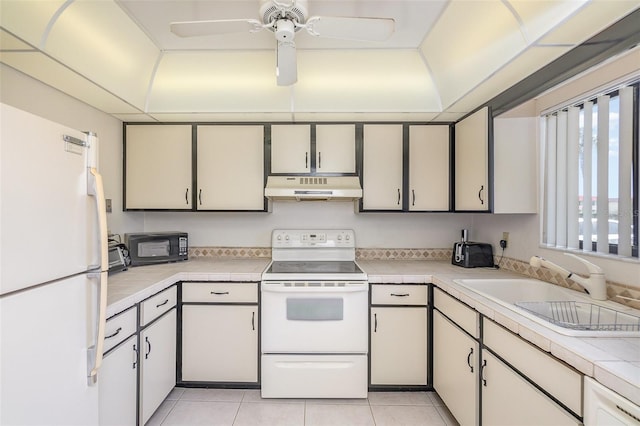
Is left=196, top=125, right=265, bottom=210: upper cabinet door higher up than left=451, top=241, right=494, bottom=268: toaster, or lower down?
higher up

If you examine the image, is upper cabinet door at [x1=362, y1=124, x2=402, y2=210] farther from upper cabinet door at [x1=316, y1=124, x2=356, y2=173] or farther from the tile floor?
the tile floor

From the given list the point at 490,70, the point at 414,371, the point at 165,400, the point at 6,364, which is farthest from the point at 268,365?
the point at 490,70

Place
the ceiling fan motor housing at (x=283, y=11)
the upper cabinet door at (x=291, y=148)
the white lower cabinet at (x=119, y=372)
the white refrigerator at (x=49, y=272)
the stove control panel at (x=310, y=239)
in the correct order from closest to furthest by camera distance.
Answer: the white refrigerator at (x=49, y=272), the ceiling fan motor housing at (x=283, y=11), the white lower cabinet at (x=119, y=372), the upper cabinet door at (x=291, y=148), the stove control panel at (x=310, y=239)

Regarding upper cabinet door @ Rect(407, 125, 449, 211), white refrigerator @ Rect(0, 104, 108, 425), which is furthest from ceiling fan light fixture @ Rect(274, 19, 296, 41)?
upper cabinet door @ Rect(407, 125, 449, 211)

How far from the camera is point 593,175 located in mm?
1648

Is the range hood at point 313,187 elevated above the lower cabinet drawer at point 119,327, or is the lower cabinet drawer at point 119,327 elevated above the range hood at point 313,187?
the range hood at point 313,187

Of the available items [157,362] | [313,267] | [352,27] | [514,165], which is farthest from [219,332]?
[514,165]

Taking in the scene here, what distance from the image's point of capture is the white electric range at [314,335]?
2.06m

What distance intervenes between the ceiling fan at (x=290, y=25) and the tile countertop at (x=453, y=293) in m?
1.44

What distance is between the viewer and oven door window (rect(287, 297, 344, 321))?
2.08 m

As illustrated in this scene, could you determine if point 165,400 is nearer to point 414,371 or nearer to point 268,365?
point 268,365

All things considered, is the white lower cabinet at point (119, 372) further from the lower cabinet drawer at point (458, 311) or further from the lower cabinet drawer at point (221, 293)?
the lower cabinet drawer at point (458, 311)

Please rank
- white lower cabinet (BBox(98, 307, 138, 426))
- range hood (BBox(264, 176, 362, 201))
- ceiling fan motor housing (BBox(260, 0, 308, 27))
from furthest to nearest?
range hood (BBox(264, 176, 362, 201)) → white lower cabinet (BBox(98, 307, 138, 426)) → ceiling fan motor housing (BBox(260, 0, 308, 27))

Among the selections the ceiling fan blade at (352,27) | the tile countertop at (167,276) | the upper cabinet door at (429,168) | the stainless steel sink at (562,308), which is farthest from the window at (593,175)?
the tile countertop at (167,276)
